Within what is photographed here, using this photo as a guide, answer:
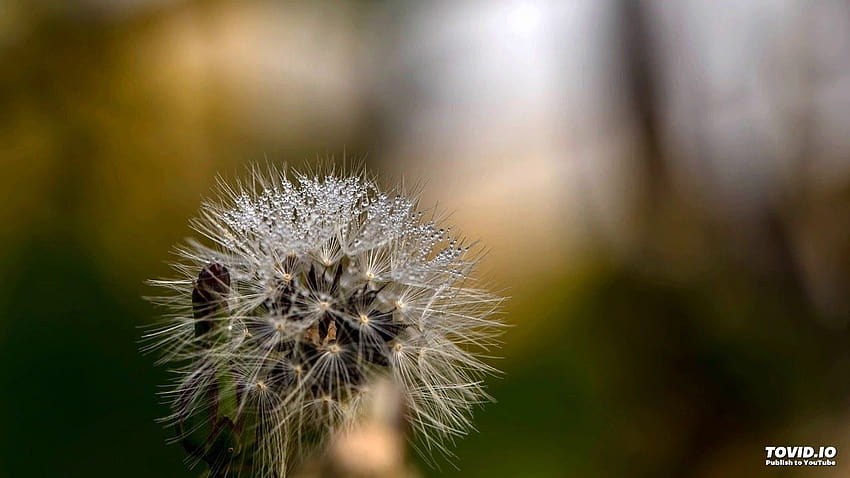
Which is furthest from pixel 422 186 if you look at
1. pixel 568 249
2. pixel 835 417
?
pixel 835 417

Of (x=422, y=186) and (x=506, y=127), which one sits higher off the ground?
(x=506, y=127)

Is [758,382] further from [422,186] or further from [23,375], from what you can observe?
[23,375]

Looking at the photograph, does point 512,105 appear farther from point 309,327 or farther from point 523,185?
point 309,327

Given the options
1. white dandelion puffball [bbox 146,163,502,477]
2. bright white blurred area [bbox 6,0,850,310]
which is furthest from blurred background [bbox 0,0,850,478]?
white dandelion puffball [bbox 146,163,502,477]

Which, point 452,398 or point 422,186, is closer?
point 452,398

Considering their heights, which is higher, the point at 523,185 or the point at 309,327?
the point at 523,185

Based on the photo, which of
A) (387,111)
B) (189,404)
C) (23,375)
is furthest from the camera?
(387,111)

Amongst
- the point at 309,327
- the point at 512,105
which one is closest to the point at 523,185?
the point at 512,105
